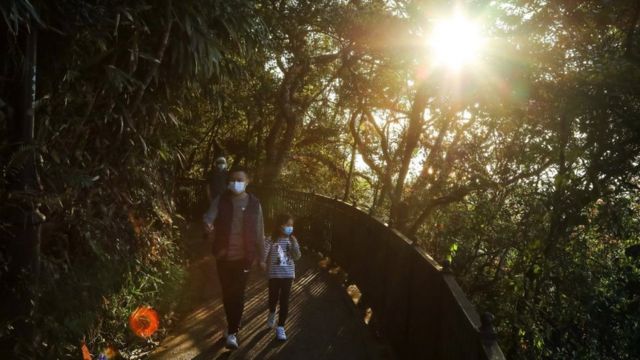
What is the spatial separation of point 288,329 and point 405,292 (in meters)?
1.85

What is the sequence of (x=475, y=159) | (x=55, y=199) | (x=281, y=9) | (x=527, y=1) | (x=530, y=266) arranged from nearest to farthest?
(x=55, y=199), (x=530, y=266), (x=527, y=1), (x=475, y=159), (x=281, y=9)

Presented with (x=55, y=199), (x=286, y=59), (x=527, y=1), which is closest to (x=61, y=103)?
(x=55, y=199)

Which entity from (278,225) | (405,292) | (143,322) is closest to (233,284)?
(278,225)

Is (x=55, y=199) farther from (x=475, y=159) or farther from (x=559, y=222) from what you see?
(x=475, y=159)

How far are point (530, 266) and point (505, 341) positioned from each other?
4.21 feet

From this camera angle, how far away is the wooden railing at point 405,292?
13.7 ft

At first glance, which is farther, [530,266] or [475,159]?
[475,159]

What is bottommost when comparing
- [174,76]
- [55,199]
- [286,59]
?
[55,199]

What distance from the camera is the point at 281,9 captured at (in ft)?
42.9

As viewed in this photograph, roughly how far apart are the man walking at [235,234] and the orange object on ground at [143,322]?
92 centimetres

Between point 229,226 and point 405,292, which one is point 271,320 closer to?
point 229,226

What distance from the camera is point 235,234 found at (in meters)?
6.09

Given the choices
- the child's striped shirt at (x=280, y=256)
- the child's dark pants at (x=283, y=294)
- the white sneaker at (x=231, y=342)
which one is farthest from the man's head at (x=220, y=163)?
the white sneaker at (x=231, y=342)

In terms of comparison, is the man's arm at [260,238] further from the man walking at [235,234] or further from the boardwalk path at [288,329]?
the boardwalk path at [288,329]
